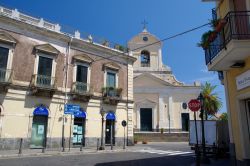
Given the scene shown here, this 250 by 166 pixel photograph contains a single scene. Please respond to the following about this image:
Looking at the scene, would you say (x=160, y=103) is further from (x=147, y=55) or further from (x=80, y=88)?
(x=80, y=88)

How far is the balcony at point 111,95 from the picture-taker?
24.0m

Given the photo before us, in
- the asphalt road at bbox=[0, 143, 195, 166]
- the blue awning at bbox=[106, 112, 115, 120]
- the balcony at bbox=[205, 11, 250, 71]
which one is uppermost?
the balcony at bbox=[205, 11, 250, 71]

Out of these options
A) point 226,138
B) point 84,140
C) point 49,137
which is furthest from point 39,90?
point 226,138

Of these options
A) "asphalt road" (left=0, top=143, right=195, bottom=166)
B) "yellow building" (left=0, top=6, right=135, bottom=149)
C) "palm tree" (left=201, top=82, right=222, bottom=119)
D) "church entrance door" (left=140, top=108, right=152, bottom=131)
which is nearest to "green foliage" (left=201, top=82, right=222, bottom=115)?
"palm tree" (left=201, top=82, right=222, bottom=119)

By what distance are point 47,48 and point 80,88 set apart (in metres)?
4.52

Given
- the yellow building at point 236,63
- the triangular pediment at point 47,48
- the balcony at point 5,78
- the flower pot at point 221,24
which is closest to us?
the yellow building at point 236,63

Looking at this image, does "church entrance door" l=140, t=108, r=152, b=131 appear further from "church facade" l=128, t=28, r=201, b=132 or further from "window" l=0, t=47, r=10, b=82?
"window" l=0, t=47, r=10, b=82

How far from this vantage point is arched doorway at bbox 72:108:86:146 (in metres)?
21.9

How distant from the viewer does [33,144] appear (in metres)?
19.3

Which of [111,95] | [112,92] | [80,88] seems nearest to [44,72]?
[80,88]

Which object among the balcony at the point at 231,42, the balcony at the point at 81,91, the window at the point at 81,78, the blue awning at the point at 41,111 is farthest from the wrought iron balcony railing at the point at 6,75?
the balcony at the point at 231,42

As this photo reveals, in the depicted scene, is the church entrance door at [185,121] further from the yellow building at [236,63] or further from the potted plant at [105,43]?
the yellow building at [236,63]

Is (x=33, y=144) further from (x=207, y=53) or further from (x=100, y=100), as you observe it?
(x=207, y=53)

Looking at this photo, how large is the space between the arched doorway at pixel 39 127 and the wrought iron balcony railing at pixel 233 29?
1472cm
